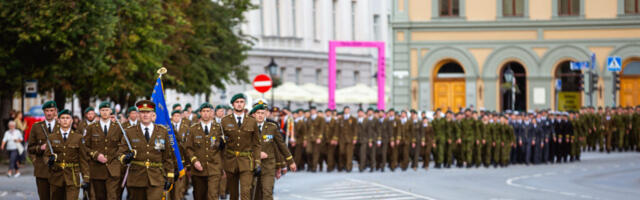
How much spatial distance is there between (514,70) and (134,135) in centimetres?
3838

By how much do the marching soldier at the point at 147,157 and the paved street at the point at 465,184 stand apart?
7512mm

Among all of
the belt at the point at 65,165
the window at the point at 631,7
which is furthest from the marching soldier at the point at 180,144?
the window at the point at 631,7

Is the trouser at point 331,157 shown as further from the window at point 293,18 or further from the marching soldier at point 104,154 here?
the window at point 293,18

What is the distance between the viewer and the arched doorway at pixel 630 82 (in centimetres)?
5155

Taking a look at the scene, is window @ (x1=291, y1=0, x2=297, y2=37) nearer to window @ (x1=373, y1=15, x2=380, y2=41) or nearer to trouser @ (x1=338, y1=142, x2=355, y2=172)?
window @ (x1=373, y1=15, x2=380, y2=41)

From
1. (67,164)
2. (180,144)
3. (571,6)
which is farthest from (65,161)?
(571,6)

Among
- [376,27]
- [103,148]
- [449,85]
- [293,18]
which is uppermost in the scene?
[376,27]

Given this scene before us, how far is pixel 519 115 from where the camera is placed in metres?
38.9

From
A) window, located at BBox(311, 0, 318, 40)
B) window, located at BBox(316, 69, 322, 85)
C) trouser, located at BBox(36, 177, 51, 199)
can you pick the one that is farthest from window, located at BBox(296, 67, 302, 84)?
trouser, located at BBox(36, 177, 51, 199)

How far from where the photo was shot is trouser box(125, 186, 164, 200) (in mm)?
15680

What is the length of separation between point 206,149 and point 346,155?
52.6 feet

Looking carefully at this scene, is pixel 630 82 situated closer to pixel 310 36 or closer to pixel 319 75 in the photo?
pixel 310 36

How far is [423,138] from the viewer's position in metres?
35.0

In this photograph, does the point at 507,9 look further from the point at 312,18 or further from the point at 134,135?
the point at 134,135
